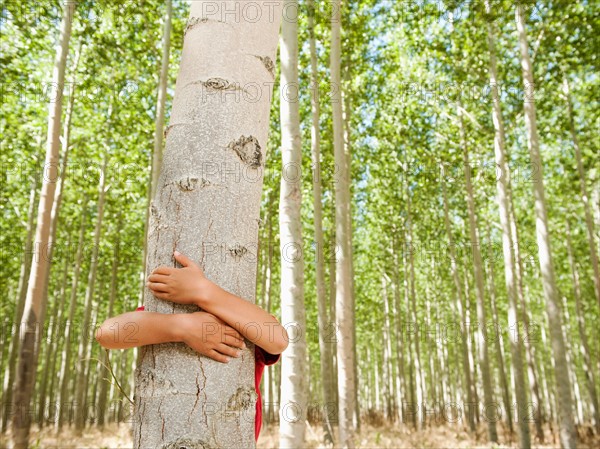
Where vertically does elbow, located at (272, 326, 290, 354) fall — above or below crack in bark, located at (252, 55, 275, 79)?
below

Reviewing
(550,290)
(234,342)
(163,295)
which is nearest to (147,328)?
(163,295)

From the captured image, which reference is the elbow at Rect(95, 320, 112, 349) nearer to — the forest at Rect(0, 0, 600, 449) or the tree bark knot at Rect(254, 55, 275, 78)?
the forest at Rect(0, 0, 600, 449)

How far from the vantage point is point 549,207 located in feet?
52.3

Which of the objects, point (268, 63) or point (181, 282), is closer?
point (181, 282)

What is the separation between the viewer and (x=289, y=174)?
5.29m

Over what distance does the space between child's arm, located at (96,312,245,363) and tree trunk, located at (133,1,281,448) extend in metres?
0.02

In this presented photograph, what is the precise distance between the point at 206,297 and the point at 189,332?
8cm

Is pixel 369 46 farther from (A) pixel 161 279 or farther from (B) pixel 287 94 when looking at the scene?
(A) pixel 161 279

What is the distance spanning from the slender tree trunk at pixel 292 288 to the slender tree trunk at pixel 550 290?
390 cm

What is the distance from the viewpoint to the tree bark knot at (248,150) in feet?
3.87

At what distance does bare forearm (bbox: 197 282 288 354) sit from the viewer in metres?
1.05

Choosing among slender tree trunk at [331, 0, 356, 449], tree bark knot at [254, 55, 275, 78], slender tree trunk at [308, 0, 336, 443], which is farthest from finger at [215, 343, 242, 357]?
slender tree trunk at [308, 0, 336, 443]

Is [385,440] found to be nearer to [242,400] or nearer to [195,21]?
[242,400]

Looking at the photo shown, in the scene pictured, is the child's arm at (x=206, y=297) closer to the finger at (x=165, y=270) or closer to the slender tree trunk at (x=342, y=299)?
the finger at (x=165, y=270)
